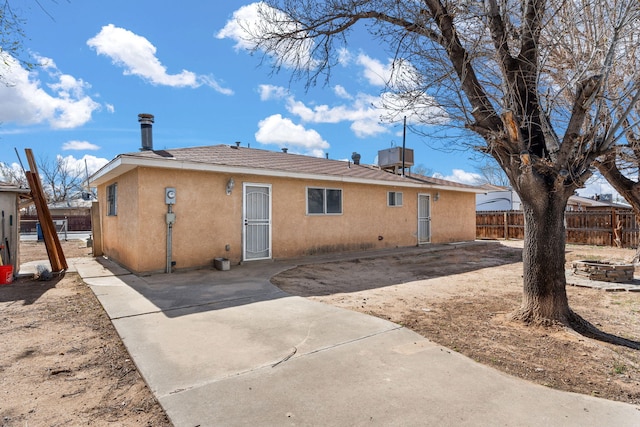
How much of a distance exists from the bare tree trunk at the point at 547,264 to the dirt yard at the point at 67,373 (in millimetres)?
4249

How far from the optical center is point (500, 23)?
4164 mm

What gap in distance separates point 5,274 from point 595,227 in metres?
20.2

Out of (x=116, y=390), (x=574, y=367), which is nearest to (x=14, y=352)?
(x=116, y=390)

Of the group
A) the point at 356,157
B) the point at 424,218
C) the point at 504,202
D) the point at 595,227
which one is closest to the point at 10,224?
the point at 356,157

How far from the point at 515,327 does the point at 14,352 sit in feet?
18.2

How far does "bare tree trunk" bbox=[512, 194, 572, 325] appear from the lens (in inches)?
165

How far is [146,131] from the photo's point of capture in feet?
33.6

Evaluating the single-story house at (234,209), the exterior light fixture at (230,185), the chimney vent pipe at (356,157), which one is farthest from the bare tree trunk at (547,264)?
the chimney vent pipe at (356,157)

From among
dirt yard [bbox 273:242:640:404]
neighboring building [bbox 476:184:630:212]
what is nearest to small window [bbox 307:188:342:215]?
dirt yard [bbox 273:242:640:404]

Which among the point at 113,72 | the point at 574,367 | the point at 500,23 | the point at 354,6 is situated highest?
the point at 113,72

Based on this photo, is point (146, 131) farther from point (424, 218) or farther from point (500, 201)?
point (500, 201)

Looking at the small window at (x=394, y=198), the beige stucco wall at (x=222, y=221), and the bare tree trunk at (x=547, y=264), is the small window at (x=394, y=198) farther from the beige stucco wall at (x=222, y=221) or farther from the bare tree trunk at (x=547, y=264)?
the bare tree trunk at (x=547, y=264)

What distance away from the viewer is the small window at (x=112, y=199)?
31.0 ft

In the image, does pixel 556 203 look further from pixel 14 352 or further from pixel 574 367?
pixel 14 352
